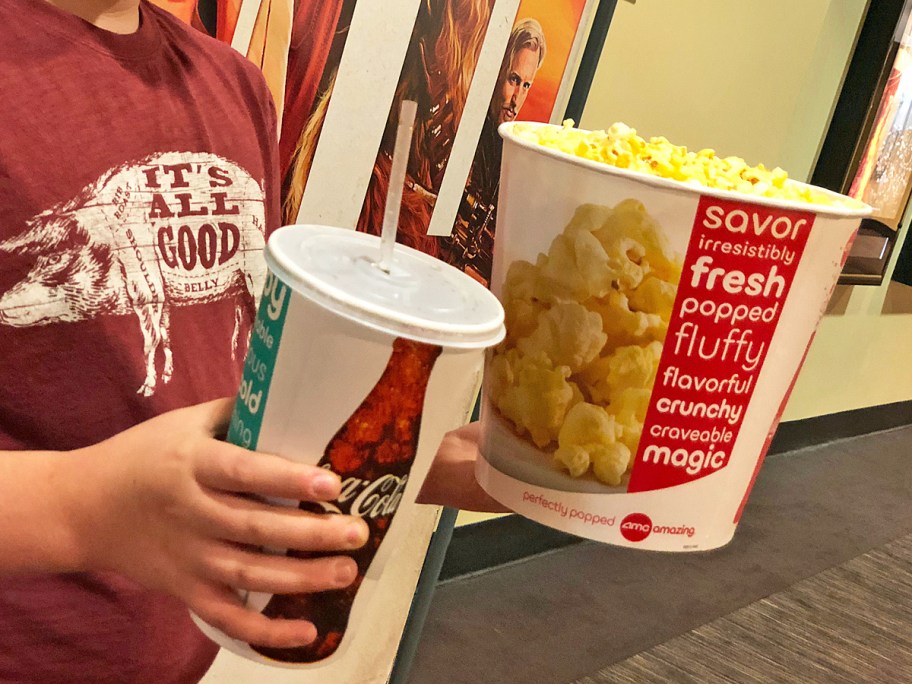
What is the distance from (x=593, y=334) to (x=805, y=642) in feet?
6.35

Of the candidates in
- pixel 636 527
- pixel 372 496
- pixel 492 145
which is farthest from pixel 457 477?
pixel 492 145

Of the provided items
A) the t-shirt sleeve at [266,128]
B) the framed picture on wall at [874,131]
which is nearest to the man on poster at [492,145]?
the t-shirt sleeve at [266,128]

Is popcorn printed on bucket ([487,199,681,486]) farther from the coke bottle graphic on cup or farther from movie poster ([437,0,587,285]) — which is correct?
movie poster ([437,0,587,285])

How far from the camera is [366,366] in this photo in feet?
1.34

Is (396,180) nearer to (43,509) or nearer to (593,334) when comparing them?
(593,334)

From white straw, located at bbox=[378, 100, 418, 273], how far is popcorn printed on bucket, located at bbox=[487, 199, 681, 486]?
14 centimetres

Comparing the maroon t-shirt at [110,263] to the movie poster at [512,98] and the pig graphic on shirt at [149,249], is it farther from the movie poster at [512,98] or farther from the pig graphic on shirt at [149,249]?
the movie poster at [512,98]

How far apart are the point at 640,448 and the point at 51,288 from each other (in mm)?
441

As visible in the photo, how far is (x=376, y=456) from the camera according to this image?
0.43 metres

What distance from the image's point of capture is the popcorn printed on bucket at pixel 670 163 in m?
0.54

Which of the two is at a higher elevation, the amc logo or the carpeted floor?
the amc logo

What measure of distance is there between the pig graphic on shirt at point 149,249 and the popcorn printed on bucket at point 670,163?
0.28m

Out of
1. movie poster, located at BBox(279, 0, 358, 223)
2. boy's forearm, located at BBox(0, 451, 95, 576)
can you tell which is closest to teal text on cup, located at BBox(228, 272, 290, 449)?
boy's forearm, located at BBox(0, 451, 95, 576)

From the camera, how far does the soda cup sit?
0.40 meters
